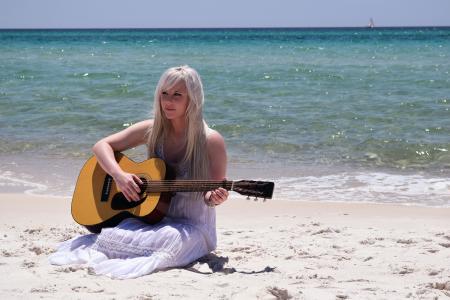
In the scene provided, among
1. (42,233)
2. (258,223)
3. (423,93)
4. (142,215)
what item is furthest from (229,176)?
(423,93)

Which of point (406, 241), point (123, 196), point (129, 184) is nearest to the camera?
point (129, 184)

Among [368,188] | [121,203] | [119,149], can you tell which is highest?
[119,149]

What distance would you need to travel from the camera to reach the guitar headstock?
11.9ft

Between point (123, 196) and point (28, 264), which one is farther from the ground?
point (123, 196)

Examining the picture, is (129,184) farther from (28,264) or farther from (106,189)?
(28,264)

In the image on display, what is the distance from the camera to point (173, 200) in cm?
414

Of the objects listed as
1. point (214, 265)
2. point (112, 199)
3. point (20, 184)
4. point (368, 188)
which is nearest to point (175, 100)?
point (112, 199)

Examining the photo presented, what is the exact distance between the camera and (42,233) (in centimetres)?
471

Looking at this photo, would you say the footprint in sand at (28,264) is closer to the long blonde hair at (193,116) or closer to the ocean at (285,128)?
the long blonde hair at (193,116)

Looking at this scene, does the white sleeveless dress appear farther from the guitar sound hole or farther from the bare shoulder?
the bare shoulder

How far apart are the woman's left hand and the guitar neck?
2cm

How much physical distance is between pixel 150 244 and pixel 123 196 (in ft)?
1.16

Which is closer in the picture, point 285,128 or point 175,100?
point 175,100

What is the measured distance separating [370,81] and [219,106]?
16.8ft
